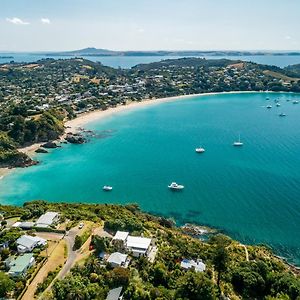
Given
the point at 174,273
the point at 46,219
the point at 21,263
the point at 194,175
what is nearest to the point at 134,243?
the point at 174,273

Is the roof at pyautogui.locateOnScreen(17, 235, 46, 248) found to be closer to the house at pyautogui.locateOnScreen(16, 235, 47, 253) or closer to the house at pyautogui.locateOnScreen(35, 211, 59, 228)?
the house at pyautogui.locateOnScreen(16, 235, 47, 253)

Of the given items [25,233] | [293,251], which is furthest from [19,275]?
[293,251]

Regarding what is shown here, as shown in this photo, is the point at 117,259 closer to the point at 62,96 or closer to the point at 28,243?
the point at 28,243

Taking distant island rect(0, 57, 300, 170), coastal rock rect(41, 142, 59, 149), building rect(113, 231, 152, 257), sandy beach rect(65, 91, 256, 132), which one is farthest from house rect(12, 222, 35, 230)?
sandy beach rect(65, 91, 256, 132)

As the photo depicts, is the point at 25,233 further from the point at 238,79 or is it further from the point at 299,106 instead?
the point at 238,79

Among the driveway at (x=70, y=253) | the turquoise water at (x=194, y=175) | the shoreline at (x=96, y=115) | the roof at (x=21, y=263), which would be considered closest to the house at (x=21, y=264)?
the roof at (x=21, y=263)

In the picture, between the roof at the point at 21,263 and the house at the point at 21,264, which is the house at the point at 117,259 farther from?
the roof at the point at 21,263
